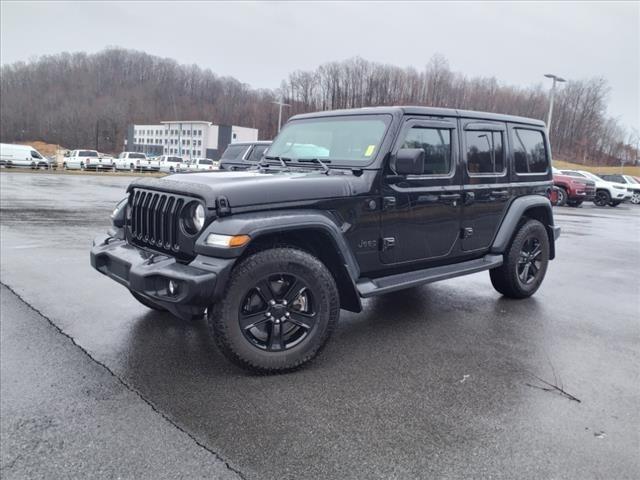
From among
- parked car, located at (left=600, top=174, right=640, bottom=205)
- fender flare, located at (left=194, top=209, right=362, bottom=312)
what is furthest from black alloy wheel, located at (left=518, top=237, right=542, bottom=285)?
parked car, located at (left=600, top=174, right=640, bottom=205)

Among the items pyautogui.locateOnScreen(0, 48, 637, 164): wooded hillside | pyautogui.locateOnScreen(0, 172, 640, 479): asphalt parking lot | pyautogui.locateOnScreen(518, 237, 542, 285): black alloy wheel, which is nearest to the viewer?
pyautogui.locateOnScreen(0, 172, 640, 479): asphalt parking lot

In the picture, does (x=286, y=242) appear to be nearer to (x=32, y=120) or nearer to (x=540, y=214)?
(x=540, y=214)

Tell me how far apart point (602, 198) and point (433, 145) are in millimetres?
27632

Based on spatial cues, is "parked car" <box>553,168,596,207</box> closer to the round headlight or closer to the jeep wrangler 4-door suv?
the jeep wrangler 4-door suv

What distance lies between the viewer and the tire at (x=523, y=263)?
581 centimetres

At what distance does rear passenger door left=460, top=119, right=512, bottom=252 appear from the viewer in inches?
203

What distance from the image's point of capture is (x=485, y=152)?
17.8ft

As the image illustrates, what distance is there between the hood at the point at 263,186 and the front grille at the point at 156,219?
70 mm

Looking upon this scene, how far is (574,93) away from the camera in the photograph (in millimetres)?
93125

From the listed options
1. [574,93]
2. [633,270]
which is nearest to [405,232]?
[633,270]

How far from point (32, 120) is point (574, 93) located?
10883 cm

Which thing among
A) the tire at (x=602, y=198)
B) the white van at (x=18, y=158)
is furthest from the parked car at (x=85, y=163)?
the tire at (x=602, y=198)

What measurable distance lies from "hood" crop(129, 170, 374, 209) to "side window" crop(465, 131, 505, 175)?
149cm

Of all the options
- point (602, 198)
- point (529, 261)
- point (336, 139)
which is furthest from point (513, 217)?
point (602, 198)
